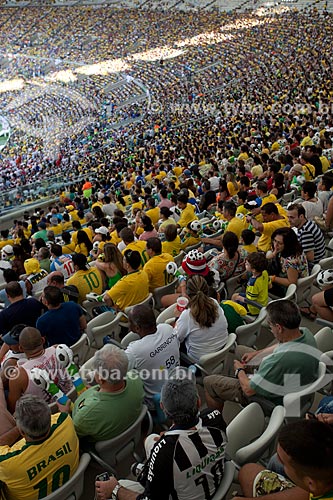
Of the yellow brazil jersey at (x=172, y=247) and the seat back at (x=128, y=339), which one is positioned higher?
the yellow brazil jersey at (x=172, y=247)

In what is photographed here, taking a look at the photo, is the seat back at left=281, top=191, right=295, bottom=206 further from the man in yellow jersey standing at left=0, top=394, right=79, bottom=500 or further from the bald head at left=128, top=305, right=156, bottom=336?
the man in yellow jersey standing at left=0, top=394, right=79, bottom=500

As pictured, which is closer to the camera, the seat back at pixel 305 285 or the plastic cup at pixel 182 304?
the plastic cup at pixel 182 304

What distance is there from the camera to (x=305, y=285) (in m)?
4.71

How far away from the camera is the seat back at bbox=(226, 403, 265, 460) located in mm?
2820

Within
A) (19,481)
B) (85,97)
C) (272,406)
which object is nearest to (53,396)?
(19,481)

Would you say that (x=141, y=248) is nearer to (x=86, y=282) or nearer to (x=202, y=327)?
(x=86, y=282)

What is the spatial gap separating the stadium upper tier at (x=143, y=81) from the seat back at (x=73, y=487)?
13609 millimetres

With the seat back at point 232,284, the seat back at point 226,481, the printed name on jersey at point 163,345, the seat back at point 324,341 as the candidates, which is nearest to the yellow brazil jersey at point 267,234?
the seat back at point 232,284

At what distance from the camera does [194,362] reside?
3.81m

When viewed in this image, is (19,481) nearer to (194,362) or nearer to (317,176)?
(194,362)

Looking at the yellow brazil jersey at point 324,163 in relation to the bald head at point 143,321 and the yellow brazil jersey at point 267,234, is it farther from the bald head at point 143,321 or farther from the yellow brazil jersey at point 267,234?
the bald head at point 143,321

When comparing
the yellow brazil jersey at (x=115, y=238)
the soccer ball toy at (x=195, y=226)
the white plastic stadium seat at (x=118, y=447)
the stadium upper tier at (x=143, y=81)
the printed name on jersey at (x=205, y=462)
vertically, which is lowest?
the white plastic stadium seat at (x=118, y=447)

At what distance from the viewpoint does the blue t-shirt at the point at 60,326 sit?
431cm

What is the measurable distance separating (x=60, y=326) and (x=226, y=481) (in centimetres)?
226
